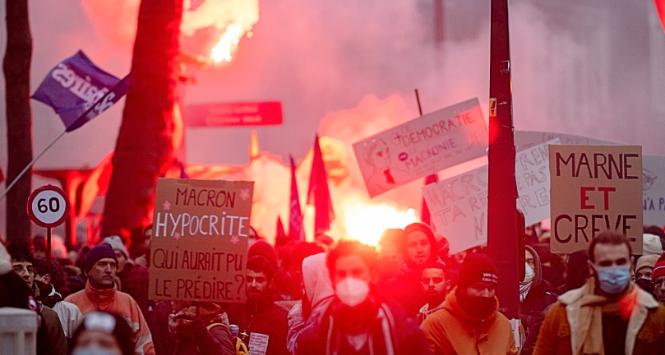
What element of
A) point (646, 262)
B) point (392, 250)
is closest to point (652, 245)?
point (646, 262)

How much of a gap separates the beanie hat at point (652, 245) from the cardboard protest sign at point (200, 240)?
137 inches

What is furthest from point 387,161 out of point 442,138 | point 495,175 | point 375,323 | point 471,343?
point 375,323

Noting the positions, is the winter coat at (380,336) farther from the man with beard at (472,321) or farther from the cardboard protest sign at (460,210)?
the cardboard protest sign at (460,210)

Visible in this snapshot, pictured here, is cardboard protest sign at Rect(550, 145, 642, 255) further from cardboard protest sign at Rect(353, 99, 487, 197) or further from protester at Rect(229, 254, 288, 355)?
cardboard protest sign at Rect(353, 99, 487, 197)

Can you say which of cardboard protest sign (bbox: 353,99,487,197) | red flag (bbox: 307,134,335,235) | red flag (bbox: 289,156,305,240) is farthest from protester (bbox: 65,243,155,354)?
red flag (bbox: 307,134,335,235)

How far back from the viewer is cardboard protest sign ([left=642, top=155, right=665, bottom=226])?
47.0 feet

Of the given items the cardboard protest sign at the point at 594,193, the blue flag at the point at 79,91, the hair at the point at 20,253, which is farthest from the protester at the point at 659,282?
the blue flag at the point at 79,91

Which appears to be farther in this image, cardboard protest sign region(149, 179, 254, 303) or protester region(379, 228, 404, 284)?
cardboard protest sign region(149, 179, 254, 303)

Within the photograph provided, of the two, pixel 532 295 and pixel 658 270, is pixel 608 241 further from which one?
pixel 532 295

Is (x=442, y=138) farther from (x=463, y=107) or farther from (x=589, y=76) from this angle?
(x=589, y=76)

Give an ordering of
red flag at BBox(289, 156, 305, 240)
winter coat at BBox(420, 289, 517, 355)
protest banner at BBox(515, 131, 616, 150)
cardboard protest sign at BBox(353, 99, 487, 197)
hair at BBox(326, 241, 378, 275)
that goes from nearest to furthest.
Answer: hair at BBox(326, 241, 378, 275) → winter coat at BBox(420, 289, 517, 355) → cardboard protest sign at BBox(353, 99, 487, 197) → protest banner at BBox(515, 131, 616, 150) → red flag at BBox(289, 156, 305, 240)

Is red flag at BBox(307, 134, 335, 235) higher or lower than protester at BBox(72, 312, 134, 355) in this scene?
higher

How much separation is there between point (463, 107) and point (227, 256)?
A: 599 cm

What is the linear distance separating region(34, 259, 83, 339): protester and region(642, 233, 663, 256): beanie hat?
4.76 m
